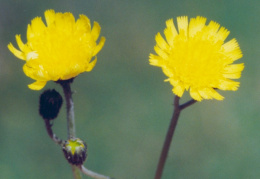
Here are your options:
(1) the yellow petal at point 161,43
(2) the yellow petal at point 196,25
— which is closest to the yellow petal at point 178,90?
(1) the yellow petal at point 161,43

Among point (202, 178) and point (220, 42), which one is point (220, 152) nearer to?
point (202, 178)

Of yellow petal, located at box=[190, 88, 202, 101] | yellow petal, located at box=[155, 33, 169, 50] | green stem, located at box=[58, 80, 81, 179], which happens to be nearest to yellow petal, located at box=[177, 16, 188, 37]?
yellow petal, located at box=[155, 33, 169, 50]

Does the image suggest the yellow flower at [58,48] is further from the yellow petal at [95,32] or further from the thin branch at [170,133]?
the thin branch at [170,133]

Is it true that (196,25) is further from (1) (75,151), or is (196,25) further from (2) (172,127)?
(1) (75,151)

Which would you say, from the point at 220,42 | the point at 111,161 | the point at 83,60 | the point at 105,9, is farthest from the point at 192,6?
the point at 83,60

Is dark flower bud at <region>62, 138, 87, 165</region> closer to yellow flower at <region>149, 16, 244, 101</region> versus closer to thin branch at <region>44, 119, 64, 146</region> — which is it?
thin branch at <region>44, 119, 64, 146</region>

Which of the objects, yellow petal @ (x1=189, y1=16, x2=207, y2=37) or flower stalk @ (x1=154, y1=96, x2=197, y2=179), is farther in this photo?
yellow petal @ (x1=189, y1=16, x2=207, y2=37)
